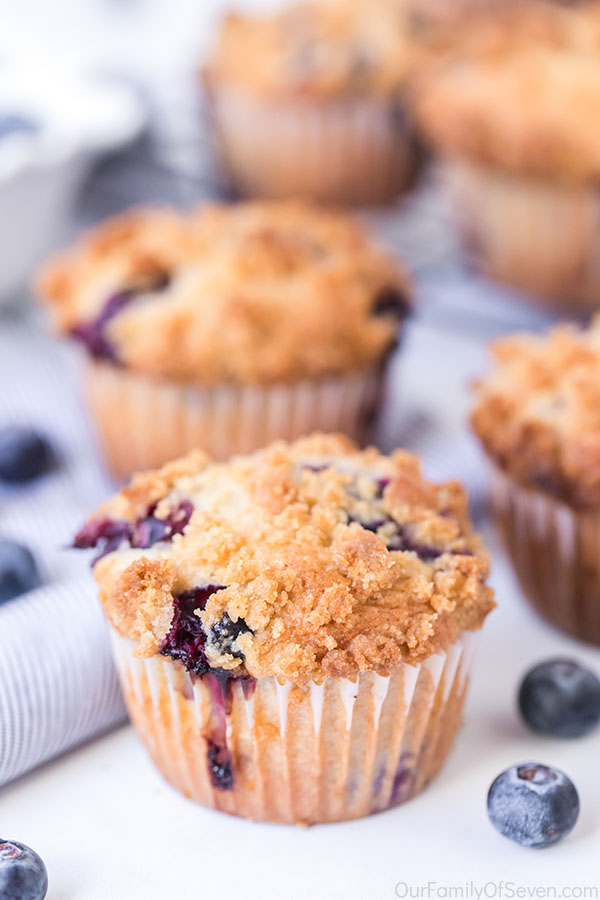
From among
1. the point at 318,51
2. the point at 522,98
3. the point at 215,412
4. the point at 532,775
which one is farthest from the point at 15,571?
the point at 318,51

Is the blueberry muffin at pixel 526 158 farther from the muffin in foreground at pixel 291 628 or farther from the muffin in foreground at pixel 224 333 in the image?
the muffin in foreground at pixel 291 628

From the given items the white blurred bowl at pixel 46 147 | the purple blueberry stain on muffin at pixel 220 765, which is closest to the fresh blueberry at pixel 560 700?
the purple blueberry stain on muffin at pixel 220 765

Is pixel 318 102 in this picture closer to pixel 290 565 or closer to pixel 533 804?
pixel 290 565

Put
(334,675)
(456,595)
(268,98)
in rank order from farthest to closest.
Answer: (268,98) → (456,595) → (334,675)

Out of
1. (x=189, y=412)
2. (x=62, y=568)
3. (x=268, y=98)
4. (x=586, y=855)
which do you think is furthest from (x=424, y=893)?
(x=268, y=98)

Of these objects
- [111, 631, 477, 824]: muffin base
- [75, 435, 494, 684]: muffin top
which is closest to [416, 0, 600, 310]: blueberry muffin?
[75, 435, 494, 684]: muffin top

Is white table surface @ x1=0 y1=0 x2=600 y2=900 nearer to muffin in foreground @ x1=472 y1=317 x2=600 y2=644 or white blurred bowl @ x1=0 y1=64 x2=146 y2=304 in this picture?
muffin in foreground @ x1=472 y1=317 x2=600 y2=644

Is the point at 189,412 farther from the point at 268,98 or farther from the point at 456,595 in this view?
the point at 268,98
